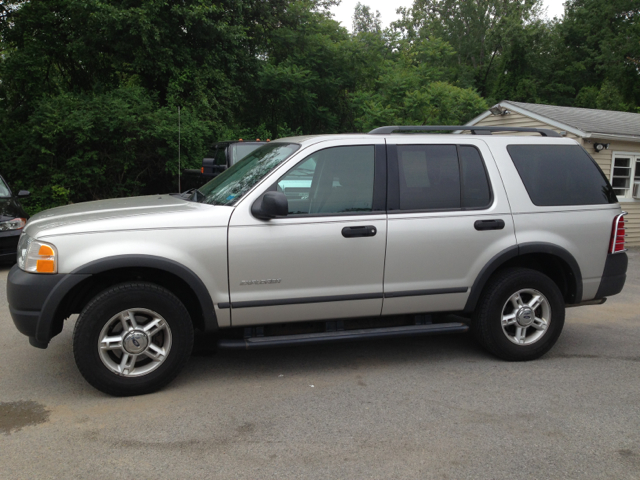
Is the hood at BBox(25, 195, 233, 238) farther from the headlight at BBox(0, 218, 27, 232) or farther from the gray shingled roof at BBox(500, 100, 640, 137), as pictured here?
the gray shingled roof at BBox(500, 100, 640, 137)

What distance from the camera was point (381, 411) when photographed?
3.92 m

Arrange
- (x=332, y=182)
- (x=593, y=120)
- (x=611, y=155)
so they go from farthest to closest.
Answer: (x=593, y=120) → (x=611, y=155) → (x=332, y=182)

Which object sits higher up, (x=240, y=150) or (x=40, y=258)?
(x=240, y=150)

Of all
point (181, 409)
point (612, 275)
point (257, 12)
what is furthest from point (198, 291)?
point (257, 12)

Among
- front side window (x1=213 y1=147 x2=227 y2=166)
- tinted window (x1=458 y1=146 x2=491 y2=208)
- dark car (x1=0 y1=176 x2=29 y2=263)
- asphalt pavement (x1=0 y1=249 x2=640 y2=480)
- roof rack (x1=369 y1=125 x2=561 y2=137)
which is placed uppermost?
roof rack (x1=369 y1=125 x2=561 y2=137)

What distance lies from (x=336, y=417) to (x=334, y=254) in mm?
1208

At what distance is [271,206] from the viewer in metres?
4.11

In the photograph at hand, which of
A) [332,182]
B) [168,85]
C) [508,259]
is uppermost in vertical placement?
[168,85]

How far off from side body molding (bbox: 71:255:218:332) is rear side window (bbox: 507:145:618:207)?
289cm

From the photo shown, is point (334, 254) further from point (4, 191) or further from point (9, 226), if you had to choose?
point (4, 191)

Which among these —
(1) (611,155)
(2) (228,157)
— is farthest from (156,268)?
(1) (611,155)

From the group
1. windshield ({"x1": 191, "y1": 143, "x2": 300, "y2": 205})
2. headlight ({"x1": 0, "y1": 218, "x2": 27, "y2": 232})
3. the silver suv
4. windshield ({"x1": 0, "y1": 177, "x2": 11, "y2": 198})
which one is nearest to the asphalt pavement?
the silver suv

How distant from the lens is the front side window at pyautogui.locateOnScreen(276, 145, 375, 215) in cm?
443

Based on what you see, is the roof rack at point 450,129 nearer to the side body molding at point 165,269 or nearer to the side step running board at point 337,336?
the side step running board at point 337,336
